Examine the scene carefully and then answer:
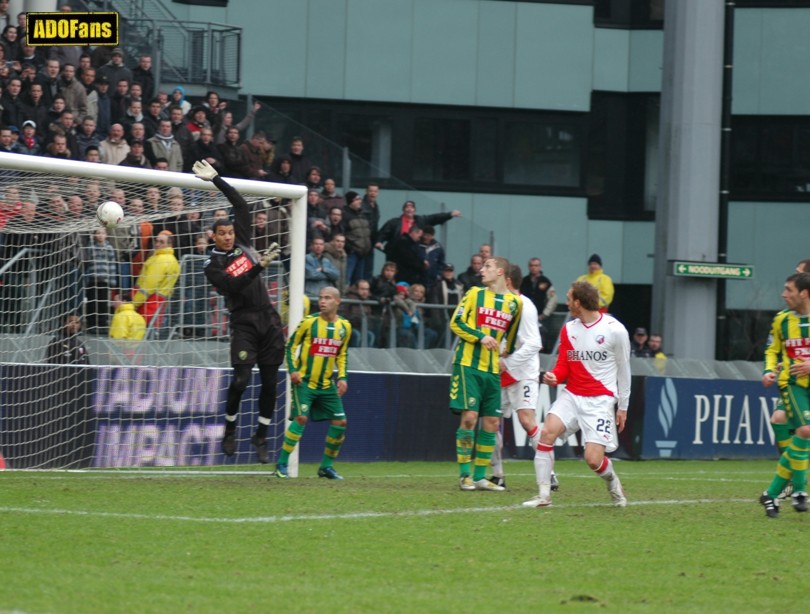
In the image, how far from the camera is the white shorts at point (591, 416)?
10.9m

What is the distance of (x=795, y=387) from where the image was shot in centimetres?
1095

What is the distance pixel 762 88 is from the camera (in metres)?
30.0

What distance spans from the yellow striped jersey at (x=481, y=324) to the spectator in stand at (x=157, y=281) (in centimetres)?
376

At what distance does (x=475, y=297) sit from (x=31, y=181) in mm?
4119

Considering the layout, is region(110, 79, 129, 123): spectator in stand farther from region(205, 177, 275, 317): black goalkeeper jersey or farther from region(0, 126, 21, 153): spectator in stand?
region(205, 177, 275, 317): black goalkeeper jersey

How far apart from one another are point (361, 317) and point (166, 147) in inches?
133

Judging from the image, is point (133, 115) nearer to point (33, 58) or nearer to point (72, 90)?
point (72, 90)

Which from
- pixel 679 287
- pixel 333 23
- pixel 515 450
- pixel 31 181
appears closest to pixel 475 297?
pixel 31 181

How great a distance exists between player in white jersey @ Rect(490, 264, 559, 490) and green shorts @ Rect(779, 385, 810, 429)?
102 inches

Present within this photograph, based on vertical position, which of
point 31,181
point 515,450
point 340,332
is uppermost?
point 31,181

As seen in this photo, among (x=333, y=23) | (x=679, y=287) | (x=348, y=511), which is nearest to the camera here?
(x=348, y=511)

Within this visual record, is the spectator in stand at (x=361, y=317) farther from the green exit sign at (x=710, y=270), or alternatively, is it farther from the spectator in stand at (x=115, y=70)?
the green exit sign at (x=710, y=270)

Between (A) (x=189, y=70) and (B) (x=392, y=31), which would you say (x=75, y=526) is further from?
(B) (x=392, y=31)

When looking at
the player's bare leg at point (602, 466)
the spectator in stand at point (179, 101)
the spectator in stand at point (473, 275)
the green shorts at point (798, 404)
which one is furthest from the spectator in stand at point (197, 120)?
the green shorts at point (798, 404)
